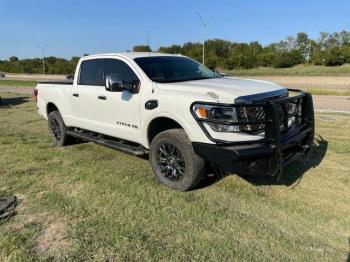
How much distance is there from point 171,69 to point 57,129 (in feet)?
10.5

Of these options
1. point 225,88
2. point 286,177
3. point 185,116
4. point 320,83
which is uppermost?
point 225,88

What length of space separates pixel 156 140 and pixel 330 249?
2561 millimetres

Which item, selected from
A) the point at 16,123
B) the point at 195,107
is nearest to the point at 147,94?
the point at 195,107

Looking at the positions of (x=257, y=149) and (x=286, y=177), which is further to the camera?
(x=286, y=177)

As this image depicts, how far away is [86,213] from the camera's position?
446 centimetres

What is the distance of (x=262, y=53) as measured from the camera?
79312 millimetres

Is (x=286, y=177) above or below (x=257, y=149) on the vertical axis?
below

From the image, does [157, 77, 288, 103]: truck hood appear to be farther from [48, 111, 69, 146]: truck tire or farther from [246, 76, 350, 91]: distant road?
[246, 76, 350, 91]: distant road

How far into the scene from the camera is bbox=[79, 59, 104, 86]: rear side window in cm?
650

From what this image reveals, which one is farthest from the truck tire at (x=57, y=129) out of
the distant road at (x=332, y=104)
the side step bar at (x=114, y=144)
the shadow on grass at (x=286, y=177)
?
the distant road at (x=332, y=104)

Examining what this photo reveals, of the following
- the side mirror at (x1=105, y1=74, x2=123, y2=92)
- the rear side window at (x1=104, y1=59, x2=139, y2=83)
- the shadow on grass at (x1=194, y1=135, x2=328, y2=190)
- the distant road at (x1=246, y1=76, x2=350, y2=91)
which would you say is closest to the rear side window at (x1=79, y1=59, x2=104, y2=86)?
the rear side window at (x1=104, y1=59, x2=139, y2=83)

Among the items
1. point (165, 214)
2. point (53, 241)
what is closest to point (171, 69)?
point (165, 214)

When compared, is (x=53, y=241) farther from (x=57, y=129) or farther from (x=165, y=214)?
(x=57, y=129)

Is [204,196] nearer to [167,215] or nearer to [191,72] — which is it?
[167,215]
